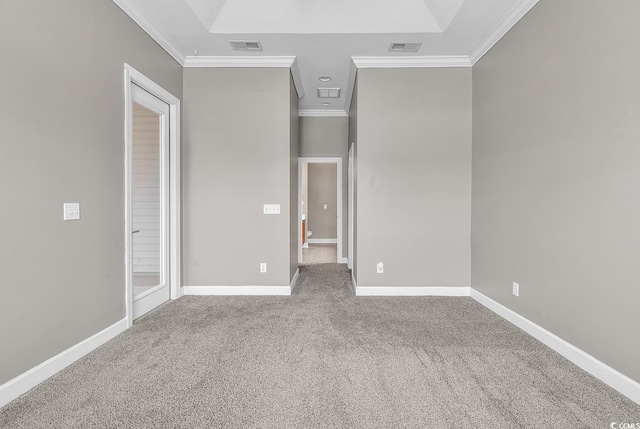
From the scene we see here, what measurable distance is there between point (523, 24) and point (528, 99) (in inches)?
27.3

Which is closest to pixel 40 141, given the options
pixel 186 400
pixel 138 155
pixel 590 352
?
pixel 138 155

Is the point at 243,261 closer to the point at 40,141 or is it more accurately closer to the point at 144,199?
the point at 144,199

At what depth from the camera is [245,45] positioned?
366 cm

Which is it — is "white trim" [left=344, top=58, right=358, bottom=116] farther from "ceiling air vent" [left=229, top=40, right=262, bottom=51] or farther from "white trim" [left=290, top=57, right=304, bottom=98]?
"ceiling air vent" [left=229, top=40, right=262, bottom=51]

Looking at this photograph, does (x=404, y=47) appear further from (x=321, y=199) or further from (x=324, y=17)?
(x=321, y=199)

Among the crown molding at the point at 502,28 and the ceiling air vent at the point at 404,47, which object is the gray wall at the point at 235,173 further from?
the crown molding at the point at 502,28

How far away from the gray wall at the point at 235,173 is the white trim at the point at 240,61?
2.3 inches

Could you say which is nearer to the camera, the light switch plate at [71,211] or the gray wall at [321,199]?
the light switch plate at [71,211]

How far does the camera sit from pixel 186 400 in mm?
1829

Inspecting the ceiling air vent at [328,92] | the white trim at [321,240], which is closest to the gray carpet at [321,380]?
the ceiling air vent at [328,92]

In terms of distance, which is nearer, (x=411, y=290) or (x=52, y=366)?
(x=52, y=366)

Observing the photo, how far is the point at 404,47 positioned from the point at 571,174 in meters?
2.26

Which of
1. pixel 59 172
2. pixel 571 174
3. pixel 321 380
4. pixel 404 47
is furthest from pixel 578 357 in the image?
pixel 59 172

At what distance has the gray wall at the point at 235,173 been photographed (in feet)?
13.2
